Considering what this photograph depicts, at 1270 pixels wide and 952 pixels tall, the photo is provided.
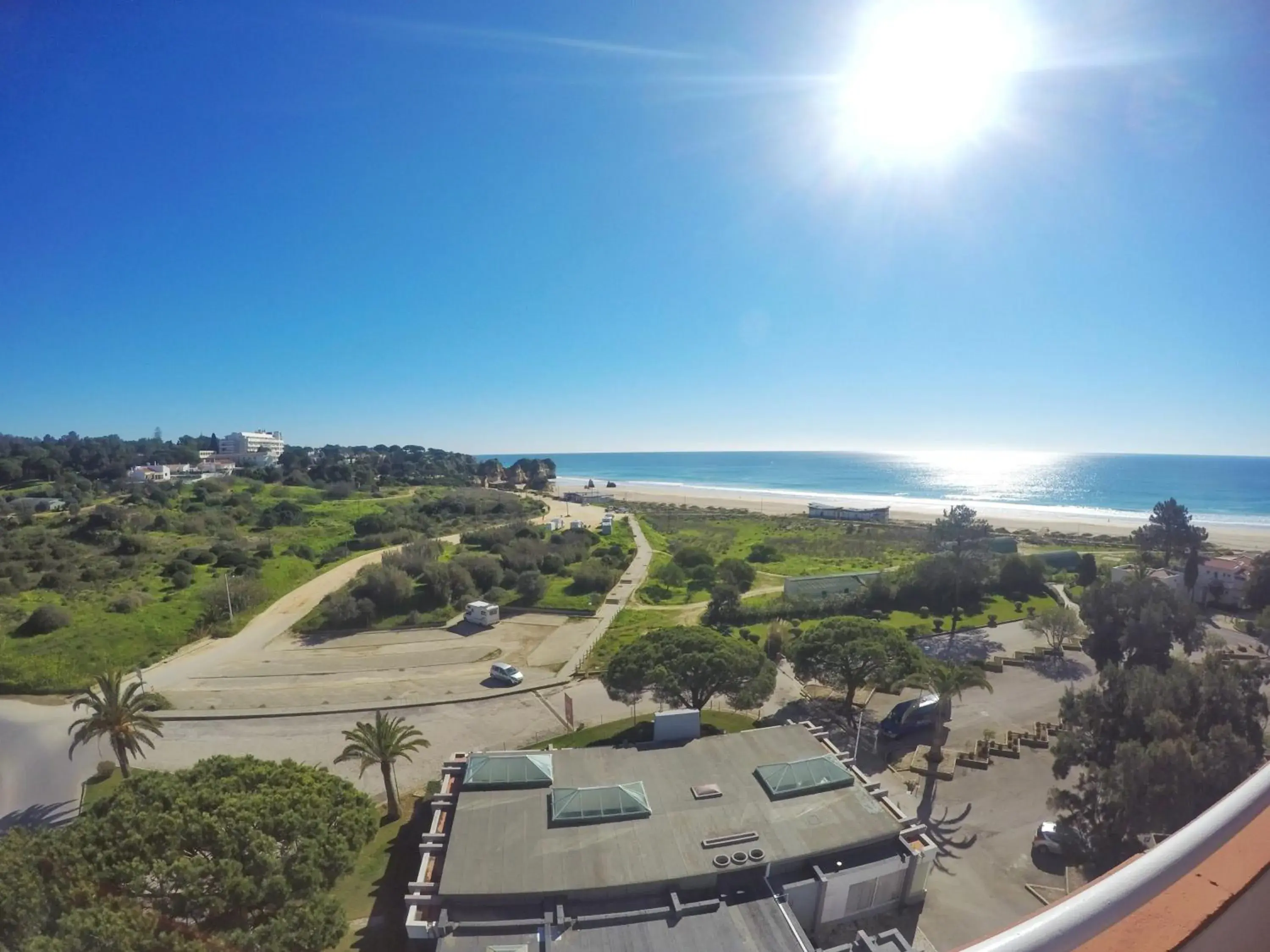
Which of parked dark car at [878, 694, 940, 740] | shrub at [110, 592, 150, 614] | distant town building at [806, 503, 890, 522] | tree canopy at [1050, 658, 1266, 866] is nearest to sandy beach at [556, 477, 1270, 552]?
distant town building at [806, 503, 890, 522]

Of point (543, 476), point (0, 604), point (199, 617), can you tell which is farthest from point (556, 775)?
point (543, 476)

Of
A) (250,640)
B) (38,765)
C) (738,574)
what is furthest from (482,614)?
(38,765)

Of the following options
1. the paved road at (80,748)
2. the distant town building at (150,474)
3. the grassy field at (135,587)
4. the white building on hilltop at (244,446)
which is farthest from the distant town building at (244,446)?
the paved road at (80,748)

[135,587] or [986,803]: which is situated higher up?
[135,587]

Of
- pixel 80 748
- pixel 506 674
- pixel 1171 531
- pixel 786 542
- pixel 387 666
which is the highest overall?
pixel 1171 531

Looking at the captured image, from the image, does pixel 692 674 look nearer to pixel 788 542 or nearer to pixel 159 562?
pixel 788 542

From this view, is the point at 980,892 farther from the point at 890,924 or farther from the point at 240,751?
the point at 240,751
